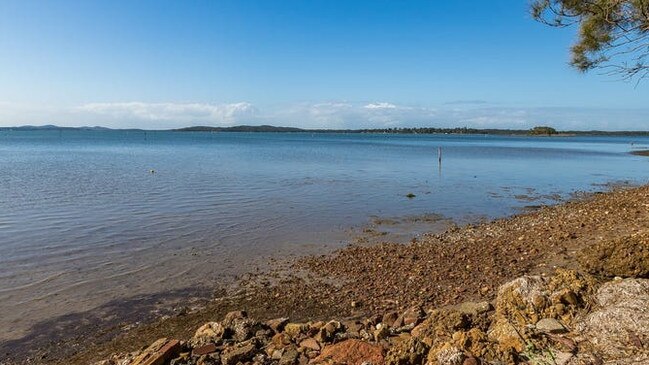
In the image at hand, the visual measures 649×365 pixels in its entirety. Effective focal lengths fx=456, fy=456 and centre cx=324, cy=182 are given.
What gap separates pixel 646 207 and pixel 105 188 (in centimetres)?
2710

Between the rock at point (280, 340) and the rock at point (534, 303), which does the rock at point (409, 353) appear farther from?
the rock at point (280, 340)

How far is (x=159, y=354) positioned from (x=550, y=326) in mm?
5013

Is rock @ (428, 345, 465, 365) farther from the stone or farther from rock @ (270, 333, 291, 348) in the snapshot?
the stone

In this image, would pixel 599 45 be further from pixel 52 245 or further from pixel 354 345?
pixel 52 245

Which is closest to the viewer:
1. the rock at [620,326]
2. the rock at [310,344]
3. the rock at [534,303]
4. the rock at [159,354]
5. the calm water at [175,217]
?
the rock at [620,326]

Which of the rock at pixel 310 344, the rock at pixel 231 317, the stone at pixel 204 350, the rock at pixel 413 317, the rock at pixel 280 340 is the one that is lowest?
the rock at pixel 231 317

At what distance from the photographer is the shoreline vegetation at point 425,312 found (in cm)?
502

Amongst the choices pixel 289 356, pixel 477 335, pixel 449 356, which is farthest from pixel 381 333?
pixel 449 356

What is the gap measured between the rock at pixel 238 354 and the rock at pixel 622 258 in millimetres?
5526

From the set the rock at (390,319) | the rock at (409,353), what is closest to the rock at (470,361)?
the rock at (409,353)

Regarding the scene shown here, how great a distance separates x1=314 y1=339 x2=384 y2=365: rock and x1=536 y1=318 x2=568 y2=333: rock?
6.32 feet

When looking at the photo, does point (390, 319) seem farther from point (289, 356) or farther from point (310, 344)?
point (289, 356)

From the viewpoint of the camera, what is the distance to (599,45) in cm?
1047

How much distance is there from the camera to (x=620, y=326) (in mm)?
4809
